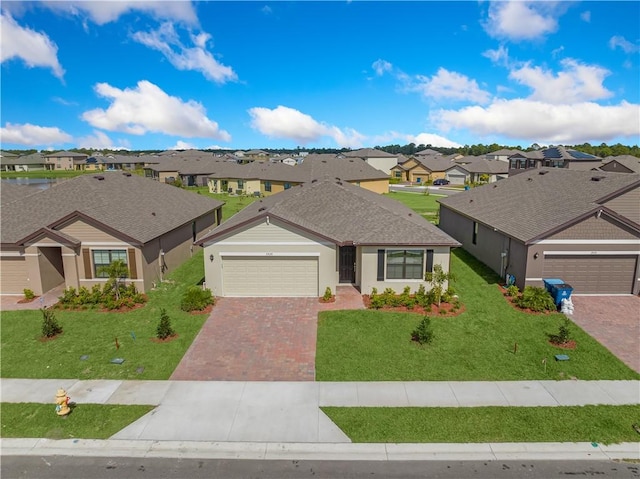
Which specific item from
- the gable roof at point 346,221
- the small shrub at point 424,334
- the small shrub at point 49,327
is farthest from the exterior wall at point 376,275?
the small shrub at point 49,327

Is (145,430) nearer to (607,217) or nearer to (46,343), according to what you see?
(46,343)

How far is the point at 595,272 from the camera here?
769 inches

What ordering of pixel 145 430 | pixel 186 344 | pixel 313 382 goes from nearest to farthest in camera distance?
pixel 145 430 < pixel 313 382 < pixel 186 344

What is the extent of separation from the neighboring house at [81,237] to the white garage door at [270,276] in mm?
4410

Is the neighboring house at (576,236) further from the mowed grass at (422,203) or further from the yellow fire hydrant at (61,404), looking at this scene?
the yellow fire hydrant at (61,404)

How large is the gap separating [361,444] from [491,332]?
8.40m

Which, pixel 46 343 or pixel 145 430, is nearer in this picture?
pixel 145 430

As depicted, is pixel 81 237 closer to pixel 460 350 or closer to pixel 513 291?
pixel 460 350

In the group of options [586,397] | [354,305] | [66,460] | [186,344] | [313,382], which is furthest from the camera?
[354,305]

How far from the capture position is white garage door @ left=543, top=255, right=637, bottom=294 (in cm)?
1941

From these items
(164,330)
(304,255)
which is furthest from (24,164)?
(164,330)

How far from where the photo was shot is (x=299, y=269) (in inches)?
776

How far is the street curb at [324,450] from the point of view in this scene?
31.9 feet

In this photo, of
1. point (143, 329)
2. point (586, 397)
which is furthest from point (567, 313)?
point (143, 329)
